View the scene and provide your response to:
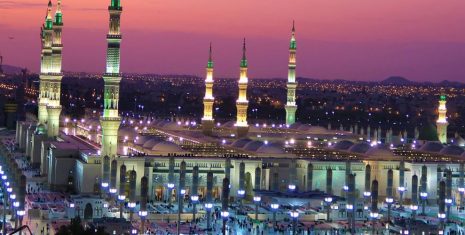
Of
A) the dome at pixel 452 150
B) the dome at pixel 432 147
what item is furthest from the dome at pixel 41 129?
the dome at pixel 452 150

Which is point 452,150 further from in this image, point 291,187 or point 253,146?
point 291,187

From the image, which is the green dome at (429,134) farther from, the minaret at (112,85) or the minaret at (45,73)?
the minaret at (112,85)

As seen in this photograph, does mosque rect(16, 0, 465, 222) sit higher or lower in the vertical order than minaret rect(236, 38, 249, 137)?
lower

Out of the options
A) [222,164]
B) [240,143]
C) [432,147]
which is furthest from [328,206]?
[432,147]

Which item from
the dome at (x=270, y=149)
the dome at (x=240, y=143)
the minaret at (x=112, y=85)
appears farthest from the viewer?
the dome at (x=240, y=143)

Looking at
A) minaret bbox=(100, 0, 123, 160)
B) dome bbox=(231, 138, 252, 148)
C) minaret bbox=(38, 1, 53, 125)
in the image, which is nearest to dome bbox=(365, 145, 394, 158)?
dome bbox=(231, 138, 252, 148)

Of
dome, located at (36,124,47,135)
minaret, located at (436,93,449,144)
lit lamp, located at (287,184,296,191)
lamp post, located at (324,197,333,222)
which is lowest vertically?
lamp post, located at (324,197,333,222)

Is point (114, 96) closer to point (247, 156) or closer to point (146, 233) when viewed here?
point (247, 156)

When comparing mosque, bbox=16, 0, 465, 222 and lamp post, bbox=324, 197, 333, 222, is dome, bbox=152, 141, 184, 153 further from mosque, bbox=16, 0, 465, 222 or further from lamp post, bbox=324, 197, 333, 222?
lamp post, bbox=324, 197, 333, 222
